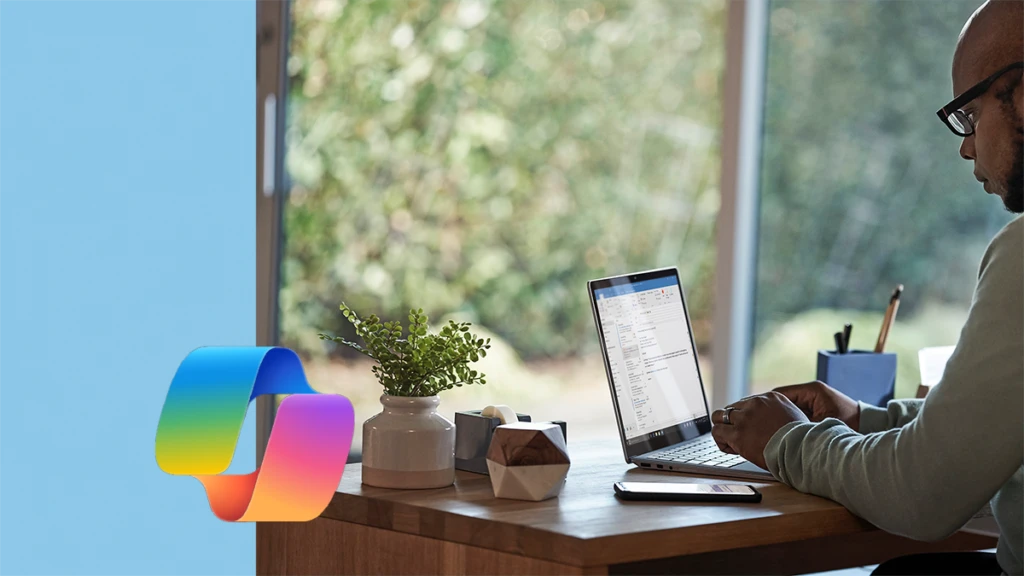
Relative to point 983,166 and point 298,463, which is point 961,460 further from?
point 298,463

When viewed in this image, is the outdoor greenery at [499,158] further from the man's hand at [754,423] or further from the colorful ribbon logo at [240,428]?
the man's hand at [754,423]

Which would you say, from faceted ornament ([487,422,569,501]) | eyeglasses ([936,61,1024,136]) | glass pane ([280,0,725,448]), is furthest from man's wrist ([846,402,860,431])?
glass pane ([280,0,725,448])

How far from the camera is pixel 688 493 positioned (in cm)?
152

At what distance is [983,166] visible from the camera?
1621 millimetres

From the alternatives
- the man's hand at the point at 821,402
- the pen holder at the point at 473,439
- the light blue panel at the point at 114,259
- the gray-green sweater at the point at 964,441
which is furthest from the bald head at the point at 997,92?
the light blue panel at the point at 114,259

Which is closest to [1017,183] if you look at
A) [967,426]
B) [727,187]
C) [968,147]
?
[968,147]

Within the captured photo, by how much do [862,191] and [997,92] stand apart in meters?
2.06

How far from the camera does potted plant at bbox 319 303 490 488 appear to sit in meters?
1.58

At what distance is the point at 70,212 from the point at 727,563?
1495 mm

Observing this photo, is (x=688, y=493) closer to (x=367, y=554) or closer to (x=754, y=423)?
(x=754, y=423)

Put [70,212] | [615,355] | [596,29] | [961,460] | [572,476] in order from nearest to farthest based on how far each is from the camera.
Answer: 1. [961,460]
2. [572,476]
3. [615,355]
4. [70,212]
5. [596,29]

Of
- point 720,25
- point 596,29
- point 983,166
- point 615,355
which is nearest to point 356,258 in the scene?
point 596,29

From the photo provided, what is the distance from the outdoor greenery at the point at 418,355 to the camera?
1610mm

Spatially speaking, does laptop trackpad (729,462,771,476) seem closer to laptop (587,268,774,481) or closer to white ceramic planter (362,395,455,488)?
laptop (587,268,774,481)
